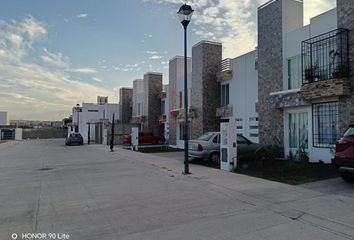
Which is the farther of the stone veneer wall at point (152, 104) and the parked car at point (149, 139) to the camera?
the stone veneer wall at point (152, 104)

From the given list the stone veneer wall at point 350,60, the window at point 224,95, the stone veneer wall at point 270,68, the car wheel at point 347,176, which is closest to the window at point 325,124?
the stone veneer wall at point 350,60

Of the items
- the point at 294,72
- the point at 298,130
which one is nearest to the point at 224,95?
the point at 294,72

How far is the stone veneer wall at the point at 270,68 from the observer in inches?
647

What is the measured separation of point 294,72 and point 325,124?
3.37m

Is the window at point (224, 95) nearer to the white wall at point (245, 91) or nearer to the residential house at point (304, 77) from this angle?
the white wall at point (245, 91)

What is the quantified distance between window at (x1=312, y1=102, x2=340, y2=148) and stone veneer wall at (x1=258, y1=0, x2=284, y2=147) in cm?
220

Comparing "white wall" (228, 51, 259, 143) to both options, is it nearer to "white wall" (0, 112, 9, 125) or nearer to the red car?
the red car

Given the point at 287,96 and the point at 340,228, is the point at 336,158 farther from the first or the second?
the point at 287,96

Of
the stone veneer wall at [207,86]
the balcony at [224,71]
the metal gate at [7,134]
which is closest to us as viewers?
the balcony at [224,71]

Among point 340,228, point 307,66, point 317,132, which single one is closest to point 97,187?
point 340,228

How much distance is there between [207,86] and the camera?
2519cm

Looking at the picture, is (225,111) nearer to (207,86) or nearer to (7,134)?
(207,86)

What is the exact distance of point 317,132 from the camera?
46.4 ft

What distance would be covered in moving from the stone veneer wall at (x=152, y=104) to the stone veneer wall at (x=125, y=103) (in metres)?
11.9
